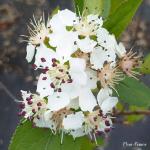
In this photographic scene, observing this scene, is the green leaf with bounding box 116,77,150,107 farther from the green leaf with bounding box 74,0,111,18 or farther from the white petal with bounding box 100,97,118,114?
the green leaf with bounding box 74,0,111,18

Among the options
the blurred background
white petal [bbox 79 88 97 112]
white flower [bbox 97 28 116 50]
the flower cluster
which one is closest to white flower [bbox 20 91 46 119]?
the flower cluster

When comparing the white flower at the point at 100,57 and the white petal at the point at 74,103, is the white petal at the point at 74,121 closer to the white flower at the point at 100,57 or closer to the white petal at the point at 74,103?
the white petal at the point at 74,103

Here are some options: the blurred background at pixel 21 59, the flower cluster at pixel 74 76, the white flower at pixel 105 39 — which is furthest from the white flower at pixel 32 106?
the blurred background at pixel 21 59

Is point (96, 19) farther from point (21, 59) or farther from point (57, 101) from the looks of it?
point (21, 59)

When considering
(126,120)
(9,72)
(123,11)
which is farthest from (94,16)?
(9,72)

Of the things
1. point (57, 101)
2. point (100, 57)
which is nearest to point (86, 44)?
point (100, 57)
